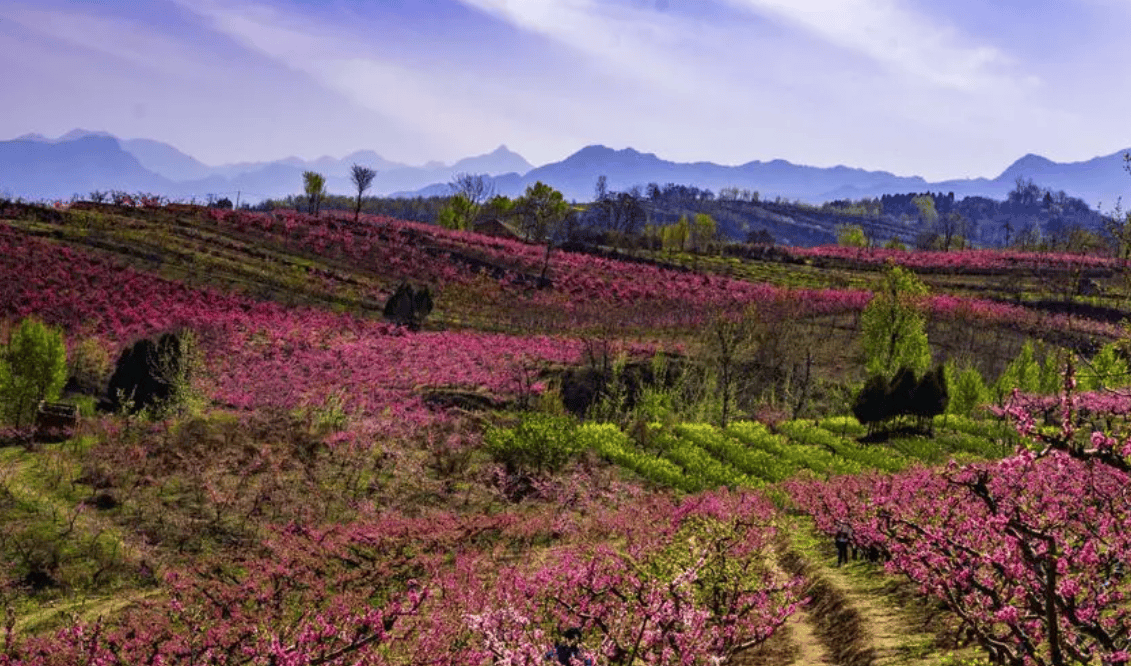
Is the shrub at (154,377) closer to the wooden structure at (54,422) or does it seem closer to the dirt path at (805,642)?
the wooden structure at (54,422)

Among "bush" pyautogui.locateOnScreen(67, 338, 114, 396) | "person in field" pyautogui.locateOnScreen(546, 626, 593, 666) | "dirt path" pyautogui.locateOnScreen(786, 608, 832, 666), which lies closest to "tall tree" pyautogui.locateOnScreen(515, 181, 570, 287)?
"bush" pyautogui.locateOnScreen(67, 338, 114, 396)

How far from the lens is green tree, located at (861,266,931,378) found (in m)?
→ 39.1

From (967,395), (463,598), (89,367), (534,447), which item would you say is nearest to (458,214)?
(89,367)

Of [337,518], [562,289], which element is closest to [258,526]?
[337,518]

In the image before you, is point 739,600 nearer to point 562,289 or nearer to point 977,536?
point 977,536

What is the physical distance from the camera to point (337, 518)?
669 inches

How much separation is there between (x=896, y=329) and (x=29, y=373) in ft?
122

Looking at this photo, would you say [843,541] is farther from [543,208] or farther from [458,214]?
[458,214]

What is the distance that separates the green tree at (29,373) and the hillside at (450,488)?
176 centimetres

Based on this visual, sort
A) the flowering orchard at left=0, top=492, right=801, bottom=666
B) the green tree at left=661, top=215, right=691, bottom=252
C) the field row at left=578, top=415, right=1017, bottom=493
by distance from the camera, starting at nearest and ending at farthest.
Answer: the flowering orchard at left=0, top=492, right=801, bottom=666, the field row at left=578, top=415, right=1017, bottom=493, the green tree at left=661, top=215, right=691, bottom=252

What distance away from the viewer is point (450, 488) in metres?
20.2

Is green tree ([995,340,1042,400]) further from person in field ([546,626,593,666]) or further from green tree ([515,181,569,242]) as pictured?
green tree ([515,181,569,242])

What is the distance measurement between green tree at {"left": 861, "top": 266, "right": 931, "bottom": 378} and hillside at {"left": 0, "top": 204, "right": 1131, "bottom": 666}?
11.3 ft

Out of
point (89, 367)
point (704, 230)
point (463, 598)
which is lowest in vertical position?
point (89, 367)
